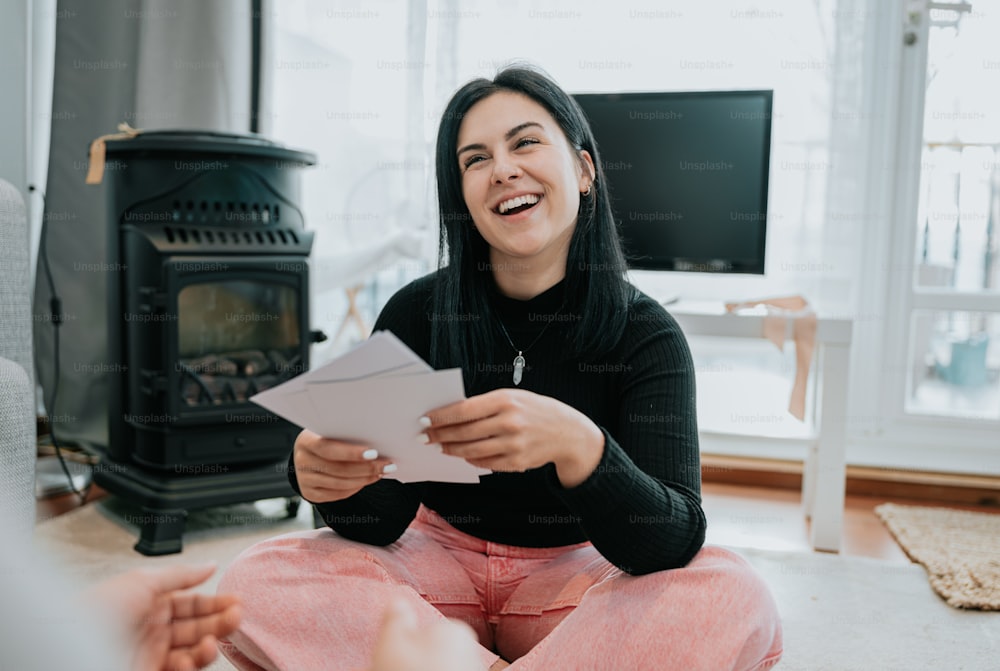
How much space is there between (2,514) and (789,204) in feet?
8.85

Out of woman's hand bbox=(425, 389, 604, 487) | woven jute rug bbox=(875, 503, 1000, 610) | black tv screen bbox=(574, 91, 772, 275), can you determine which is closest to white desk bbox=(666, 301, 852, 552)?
woven jute rug bbox=(875, 503, 1000, 610)

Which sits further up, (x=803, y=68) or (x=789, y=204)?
(x=803, y=68)

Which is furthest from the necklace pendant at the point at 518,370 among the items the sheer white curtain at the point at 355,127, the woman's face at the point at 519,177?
the sheer white curtain at the point at 355,127

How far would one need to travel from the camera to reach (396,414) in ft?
3.22

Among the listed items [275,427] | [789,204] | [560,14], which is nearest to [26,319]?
[275,427]

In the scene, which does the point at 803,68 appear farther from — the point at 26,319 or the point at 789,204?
the point at 26,319

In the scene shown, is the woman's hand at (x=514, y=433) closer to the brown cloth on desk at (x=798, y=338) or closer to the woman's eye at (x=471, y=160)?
the woman's eye at (x=471, y=160)

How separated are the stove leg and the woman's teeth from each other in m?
1.31

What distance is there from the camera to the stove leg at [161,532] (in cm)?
224

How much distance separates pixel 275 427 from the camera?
8.01ft

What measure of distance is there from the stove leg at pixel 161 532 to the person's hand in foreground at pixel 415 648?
1.60 metres

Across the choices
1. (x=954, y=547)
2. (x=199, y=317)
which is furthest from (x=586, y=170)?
(x=954, y=547)

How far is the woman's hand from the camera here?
39.3 inches

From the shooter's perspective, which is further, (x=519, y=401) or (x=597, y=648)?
(x=597, y=648)
